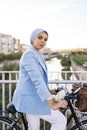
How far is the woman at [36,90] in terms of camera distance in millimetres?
2598

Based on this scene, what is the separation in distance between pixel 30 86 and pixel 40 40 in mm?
407

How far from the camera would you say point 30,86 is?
270 cm

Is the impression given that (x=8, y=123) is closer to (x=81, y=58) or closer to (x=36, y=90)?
(x=36, y=90)

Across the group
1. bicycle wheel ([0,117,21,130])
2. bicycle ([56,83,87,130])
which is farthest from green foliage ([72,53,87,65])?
bicycle wheel ([0,117,21,130])

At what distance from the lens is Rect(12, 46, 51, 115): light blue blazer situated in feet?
8.62

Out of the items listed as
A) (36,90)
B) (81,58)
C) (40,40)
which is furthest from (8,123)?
(81,58)

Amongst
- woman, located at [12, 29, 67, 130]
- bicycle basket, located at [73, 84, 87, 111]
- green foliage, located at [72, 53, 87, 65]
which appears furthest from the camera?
green foliage, located at [72, 53, 87, 65]

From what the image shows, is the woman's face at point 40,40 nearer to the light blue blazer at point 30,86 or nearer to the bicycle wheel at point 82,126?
the light blue blazer at point 30,86

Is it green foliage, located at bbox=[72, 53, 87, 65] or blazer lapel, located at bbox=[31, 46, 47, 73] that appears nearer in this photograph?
blazer lapel, located at bbox=[31, 46, 47, 73]

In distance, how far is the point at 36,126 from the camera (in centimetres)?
284

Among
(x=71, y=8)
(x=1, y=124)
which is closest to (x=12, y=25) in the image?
(x=71, y=8)

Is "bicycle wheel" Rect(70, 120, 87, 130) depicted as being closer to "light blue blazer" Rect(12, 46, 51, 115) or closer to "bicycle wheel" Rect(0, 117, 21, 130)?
"light blue blazer" Rect(12, 46, 51, 115)

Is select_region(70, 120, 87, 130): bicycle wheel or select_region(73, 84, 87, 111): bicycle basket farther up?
select_region(73, 84, 87, 111): bicycle basket

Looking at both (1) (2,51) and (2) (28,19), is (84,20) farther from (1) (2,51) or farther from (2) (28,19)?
(1) (2,51)
